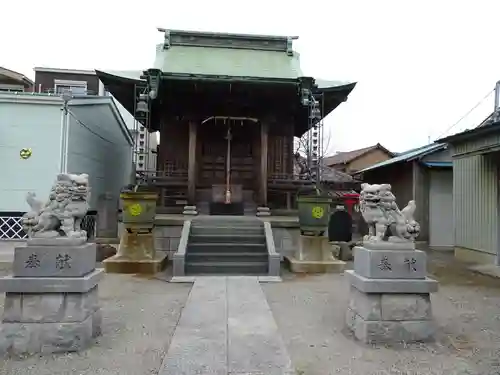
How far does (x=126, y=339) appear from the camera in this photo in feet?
15.4

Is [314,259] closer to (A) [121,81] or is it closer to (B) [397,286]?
(B) [397,286]

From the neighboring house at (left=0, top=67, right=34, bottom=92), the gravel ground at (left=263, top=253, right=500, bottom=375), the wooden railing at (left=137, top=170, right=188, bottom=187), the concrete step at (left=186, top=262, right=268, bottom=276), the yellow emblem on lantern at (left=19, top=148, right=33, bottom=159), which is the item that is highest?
the neighboring house at (left=0, top=67, right=34, bottom=92)

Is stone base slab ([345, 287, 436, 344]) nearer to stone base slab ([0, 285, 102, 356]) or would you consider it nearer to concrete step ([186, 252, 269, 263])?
stone base slab ([0, 285, 102, 356])

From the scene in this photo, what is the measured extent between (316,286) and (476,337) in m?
3.24

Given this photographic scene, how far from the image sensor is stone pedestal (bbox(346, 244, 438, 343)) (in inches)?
181

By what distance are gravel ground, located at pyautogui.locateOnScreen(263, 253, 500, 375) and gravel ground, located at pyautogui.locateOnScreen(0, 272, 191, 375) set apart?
148cm

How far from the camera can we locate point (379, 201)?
5016 mm

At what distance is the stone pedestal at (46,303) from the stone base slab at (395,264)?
10.5 feet

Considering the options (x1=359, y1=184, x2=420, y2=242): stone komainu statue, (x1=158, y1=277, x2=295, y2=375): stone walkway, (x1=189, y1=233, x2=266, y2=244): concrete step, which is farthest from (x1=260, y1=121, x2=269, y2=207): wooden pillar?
(x1=359, y1=184, x2=420, y2=242): stone komainu statue

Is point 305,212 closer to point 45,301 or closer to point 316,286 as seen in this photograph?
point 316,286

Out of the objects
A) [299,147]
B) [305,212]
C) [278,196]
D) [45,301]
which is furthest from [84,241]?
[299,147]

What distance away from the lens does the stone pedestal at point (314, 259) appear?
9.21 metres

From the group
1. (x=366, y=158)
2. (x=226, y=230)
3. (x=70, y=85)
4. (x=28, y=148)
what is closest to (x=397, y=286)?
(x=226, y=230)

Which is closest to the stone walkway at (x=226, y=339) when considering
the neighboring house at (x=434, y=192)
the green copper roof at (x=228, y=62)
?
the green copper roof at (x=228, y=62)
